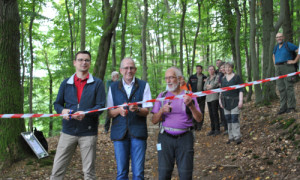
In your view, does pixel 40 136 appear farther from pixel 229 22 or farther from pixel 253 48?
pixel 229 22

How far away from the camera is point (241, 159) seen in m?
5.53

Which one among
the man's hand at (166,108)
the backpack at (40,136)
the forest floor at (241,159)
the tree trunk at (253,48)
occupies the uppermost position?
the tree trunk at (253,48)

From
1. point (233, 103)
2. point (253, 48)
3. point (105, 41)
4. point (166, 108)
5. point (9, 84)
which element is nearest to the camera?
point (166, 108)

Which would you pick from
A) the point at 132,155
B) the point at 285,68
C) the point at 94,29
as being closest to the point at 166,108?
the point at 132,155

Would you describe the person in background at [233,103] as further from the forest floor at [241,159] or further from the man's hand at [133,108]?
the man's hand at [133,108]

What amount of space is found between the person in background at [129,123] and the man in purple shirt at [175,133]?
271 millimetres

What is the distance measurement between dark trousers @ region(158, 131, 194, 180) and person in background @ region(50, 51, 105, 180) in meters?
1.06

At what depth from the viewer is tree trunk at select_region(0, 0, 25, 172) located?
527cm

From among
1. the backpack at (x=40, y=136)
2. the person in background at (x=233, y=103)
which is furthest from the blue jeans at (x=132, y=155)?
the person in background at (x=233, y=103)

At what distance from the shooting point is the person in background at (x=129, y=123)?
3500 mm

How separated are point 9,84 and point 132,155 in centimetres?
361

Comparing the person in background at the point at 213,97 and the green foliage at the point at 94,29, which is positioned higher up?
the green foliage at the point at 94,29

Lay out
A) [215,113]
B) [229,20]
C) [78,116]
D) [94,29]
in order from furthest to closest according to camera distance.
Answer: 1. [94,29]
2. [229,20]
3. [215,113]
4. [78,116]

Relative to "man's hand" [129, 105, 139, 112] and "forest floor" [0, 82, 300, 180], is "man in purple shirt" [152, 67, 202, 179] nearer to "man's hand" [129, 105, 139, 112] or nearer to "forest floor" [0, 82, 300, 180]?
"man's hand" [129, 105, 139, 112]
